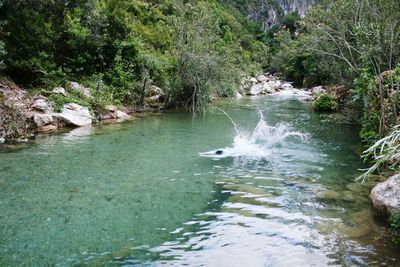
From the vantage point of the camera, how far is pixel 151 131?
17.5m

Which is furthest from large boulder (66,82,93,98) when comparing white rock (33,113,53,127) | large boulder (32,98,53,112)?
white rock (33,113,53,127)

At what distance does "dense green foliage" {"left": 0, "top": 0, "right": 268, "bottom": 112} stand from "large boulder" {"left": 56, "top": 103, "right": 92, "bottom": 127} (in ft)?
6.51

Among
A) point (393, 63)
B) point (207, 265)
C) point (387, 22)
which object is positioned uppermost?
point (387, 22)

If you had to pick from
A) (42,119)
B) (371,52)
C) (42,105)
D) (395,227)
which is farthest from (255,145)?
(42,105)

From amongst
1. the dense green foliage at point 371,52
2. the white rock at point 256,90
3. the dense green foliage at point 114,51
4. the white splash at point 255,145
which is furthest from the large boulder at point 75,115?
the white rock at point 256,90

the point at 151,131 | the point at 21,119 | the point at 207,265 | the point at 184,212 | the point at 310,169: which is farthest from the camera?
the point at 151,131

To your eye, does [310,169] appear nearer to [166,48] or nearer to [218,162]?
[218,162]

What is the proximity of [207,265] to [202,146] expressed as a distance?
8.98m

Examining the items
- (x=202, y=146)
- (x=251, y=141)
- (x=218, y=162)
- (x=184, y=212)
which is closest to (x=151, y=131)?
(x=202, y=146)

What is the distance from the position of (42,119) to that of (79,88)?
13.9 feet

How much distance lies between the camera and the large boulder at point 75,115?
18.1 meters

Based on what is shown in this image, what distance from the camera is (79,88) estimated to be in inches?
820

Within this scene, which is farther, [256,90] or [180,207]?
[256,90]

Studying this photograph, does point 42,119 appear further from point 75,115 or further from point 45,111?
point 75,115
